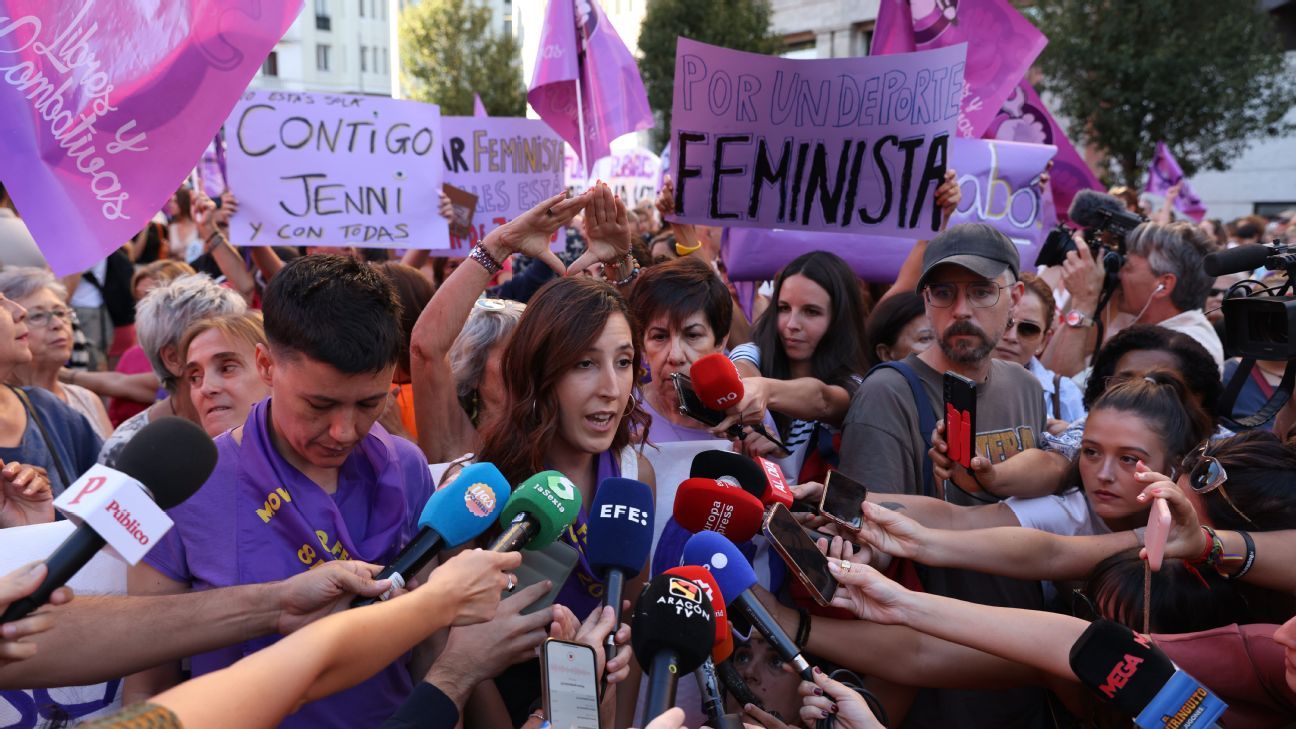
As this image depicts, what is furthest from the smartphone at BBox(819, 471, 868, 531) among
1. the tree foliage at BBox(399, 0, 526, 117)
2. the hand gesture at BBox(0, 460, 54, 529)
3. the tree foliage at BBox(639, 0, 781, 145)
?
the tree foliage at BBox(399, 0, 526, 117)

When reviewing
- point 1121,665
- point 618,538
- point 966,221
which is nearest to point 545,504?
point 618,538

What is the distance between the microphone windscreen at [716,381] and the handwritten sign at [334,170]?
3.60m

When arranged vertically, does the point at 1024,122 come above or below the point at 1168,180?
above

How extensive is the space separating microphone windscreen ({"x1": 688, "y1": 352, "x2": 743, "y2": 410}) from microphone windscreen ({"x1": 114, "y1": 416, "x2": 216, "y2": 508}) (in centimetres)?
178

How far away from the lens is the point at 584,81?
23.0 feet

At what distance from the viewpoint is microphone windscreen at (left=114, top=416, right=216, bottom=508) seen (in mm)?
1886

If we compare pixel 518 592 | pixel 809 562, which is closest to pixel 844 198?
pixel 809 562

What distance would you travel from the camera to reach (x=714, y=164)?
5297 millimetres

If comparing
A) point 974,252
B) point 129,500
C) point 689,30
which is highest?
point 689,30

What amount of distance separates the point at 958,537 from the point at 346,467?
1.82m

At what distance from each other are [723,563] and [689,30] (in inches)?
1181

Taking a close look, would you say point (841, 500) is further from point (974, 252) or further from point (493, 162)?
point (493, 162)

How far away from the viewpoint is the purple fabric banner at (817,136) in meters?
5.24

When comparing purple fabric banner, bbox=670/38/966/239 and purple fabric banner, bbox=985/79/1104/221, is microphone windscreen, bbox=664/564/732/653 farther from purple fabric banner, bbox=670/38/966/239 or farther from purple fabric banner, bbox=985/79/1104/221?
purple fabric banner, bbox=985/79/1104/221
